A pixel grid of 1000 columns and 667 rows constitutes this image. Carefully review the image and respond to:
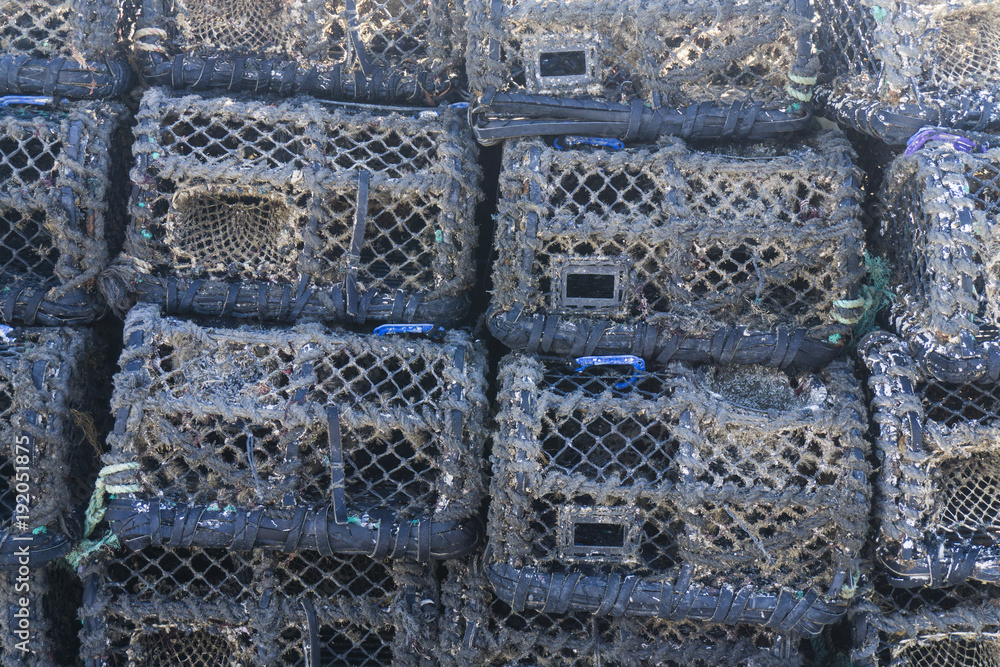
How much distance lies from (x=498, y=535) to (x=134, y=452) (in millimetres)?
992

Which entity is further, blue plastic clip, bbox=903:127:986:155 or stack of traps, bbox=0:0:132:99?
stack of traps, bbox=0:0:132:99

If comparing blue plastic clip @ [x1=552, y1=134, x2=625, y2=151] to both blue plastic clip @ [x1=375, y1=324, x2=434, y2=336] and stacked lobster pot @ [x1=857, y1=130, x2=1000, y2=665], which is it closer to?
blue plastic clip @ [x1=375, y1=324, x2=434, y2=336]

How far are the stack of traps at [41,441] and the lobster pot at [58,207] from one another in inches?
3.8

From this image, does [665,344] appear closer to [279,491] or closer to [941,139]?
[941,139]

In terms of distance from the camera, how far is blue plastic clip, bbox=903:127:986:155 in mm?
2137

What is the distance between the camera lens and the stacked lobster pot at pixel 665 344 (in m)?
2.05

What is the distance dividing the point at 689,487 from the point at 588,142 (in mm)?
1034

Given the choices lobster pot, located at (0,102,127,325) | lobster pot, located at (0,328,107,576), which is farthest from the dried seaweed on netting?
lobster pot, located at (0,328,107,576)

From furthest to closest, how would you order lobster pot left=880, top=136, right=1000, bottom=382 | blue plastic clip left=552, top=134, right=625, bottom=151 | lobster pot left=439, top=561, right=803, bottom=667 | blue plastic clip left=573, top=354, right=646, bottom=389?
blue plastic clip left=552, top=134, right=625, bottom=151, blue plastic clip left=573, top=354, right=646, bottom=389, lobster pot left=439, top=561, right=803, bottom=667, lobster pot left=880, top=136, right=1000, bottom=382

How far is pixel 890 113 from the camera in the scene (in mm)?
2182

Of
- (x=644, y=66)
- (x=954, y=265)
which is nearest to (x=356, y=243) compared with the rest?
(x=644, y=66)

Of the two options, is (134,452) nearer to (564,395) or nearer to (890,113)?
(564,395)

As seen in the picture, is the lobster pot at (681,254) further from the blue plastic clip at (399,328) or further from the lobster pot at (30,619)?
the lobster pot at (30,619)

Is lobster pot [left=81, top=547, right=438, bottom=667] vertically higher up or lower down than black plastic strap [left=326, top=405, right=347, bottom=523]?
lower down
